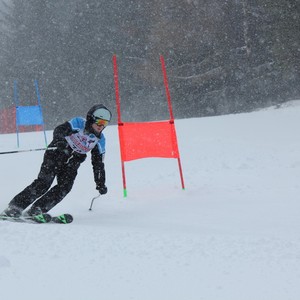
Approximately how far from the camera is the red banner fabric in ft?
23.4

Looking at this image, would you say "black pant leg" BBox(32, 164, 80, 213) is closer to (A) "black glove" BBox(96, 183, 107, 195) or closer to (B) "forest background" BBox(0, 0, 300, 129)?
(A) "black glove" BBox(96, 183, 107, 195)

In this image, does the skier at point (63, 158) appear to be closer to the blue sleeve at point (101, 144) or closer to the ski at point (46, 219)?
the blue sleeve at point (101, 144)

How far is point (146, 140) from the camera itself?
722 centimetres

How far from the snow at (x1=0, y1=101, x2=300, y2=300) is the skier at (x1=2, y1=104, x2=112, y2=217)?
0.44 metres

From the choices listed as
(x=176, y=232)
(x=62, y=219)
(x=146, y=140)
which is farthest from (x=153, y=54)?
(x=176, y=232)

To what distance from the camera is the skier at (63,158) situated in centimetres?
533

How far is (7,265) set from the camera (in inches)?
117

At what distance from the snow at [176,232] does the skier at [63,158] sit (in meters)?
0.44

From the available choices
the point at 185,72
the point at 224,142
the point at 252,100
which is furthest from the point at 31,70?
the point at 224,142

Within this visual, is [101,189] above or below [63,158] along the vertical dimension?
below

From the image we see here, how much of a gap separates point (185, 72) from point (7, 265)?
91.6 feet

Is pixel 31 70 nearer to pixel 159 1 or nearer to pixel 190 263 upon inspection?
pixel 159 1

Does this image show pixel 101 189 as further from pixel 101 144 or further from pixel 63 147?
pixel 63 147

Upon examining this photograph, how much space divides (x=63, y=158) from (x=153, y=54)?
2633 centimetres
